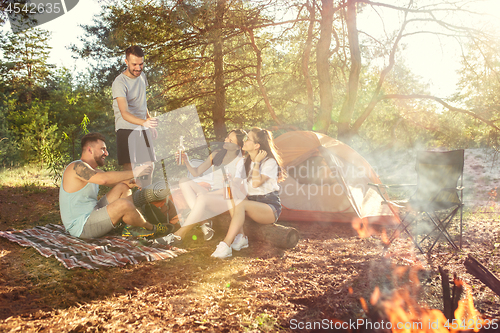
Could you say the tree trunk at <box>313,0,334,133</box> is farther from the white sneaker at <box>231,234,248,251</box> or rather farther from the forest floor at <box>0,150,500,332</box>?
the white sneaker at <box>231,234,248,251</box>

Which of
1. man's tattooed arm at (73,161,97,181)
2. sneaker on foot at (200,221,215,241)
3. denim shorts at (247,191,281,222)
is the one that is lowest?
sneaker on foot at (200,221,215,241)

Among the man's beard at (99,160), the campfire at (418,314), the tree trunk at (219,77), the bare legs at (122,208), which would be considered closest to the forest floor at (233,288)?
the campfire at (418,314)

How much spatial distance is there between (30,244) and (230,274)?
2322 millimetres

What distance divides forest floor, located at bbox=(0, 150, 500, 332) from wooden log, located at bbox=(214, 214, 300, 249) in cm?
10

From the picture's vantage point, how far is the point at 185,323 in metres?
2.15

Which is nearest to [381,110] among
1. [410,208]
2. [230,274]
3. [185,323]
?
[410,208]

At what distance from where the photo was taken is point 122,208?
11.6 ft

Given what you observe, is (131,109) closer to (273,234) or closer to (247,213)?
(247,213)

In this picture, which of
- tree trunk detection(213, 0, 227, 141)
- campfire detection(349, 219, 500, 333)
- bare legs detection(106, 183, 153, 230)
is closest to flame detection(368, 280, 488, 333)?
campfire detection(349, 219, 500, 333)

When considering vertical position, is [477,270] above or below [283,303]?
above

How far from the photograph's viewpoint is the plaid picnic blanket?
311cm

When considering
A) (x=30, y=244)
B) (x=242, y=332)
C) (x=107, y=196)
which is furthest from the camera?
(x=107, y=196)

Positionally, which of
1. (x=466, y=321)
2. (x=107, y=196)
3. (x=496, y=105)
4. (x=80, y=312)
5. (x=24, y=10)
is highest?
(x=24, y=10)

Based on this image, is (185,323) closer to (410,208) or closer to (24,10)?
(410,208)
